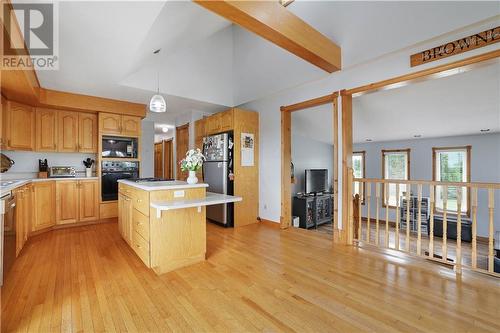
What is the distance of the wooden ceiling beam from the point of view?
5.99 ft

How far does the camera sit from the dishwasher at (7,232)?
195 cm

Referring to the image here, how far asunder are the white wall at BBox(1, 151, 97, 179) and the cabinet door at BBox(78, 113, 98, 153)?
0.32 m

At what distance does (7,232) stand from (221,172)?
2842 millimetres

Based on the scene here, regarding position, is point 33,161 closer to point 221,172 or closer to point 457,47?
point 221,172

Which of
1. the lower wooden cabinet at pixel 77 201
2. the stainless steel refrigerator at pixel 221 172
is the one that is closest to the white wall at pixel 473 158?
the stainless steel refrigerator at pixel 221 172

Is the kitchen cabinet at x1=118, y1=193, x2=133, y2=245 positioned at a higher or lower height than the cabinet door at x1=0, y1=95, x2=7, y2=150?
lower

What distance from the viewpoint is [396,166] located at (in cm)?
643

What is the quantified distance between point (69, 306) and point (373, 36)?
165 inches

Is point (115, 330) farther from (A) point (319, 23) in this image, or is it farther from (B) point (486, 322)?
(A) point (319, 23)

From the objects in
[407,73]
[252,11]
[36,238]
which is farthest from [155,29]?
[36,238]

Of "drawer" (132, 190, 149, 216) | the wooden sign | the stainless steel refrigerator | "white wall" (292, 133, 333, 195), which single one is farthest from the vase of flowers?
"white wall" (292, 133, 333, 195)

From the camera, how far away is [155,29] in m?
2.27

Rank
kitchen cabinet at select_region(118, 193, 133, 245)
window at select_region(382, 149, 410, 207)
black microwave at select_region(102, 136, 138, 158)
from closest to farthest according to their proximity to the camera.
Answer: kitchen cabinet at select_region(118, 193, 133, 245)
black microwave at select_region(102, 136, 138, 158)
window at select_region(382, 149, 410, 207)

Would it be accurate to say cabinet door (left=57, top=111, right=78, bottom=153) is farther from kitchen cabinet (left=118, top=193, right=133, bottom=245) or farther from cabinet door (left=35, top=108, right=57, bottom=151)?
kitchen cabinet (left=118, top=193, right=133, bottom=245)
